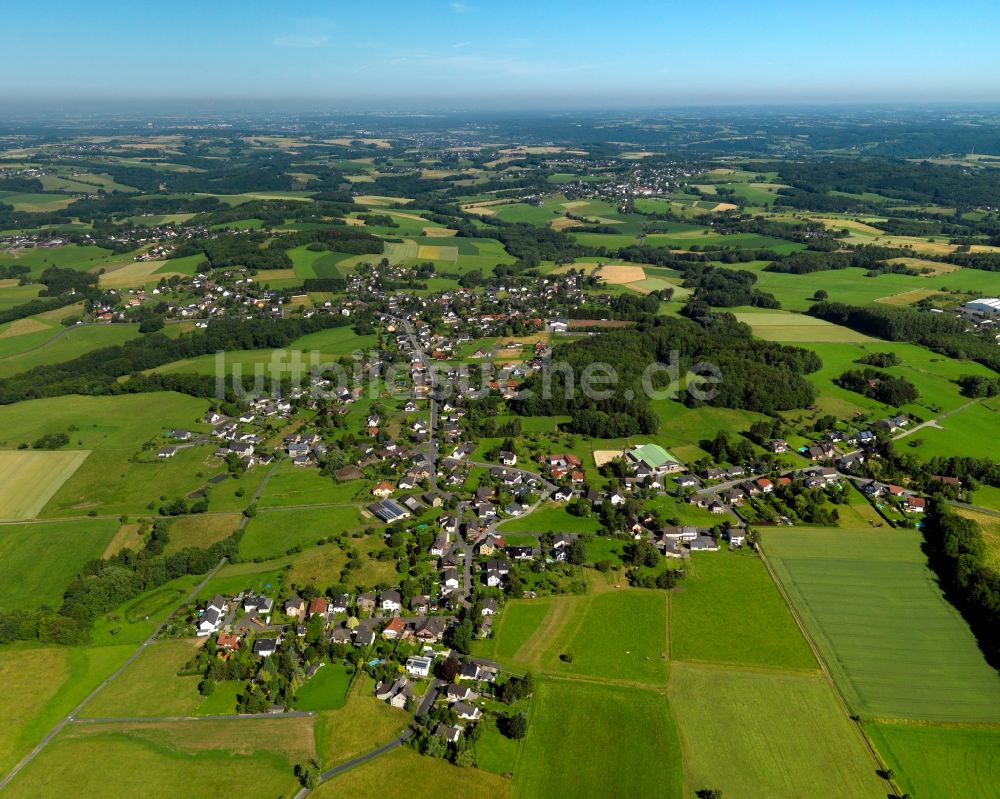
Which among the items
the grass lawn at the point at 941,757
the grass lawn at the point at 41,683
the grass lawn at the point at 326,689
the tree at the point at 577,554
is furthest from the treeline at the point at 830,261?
the grass lawn at the point at 41,683

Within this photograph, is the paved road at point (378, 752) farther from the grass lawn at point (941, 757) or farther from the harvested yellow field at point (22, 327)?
the harvested yellow field at point (22, 327)

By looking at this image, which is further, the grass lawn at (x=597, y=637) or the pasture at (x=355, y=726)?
the grass lawn at (x=597, y=637)

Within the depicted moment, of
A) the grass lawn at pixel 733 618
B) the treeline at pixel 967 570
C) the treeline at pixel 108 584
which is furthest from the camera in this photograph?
the treeline at pixel 108 584

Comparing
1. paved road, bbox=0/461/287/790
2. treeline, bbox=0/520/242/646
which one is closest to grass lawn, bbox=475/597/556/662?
paved road, bbox=0/461/287/790

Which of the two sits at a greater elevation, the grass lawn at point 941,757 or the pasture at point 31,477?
the pasture at point 31,477

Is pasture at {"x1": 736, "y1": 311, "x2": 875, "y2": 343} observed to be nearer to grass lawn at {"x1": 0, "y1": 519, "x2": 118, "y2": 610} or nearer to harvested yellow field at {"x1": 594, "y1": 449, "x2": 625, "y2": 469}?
harvested yellow field at {"x1": 594, "y1": 449, "x2": 625, "y2": 469}

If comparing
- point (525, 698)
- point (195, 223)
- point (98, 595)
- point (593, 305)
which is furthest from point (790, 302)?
point (195, 223)

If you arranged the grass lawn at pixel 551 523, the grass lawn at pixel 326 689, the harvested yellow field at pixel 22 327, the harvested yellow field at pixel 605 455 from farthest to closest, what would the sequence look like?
the harvested yellow field at pixel 22 327 < the harvested yellow field at pixel 605 455 < the grass lawn at pixel 551 523 < the grass lawn at pixel 326 689
